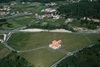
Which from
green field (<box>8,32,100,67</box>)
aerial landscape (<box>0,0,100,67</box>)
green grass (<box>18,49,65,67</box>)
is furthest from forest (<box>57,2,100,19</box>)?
green grass (<box>18,49,65,67</box>)

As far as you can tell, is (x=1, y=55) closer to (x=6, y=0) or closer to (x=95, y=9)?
(x=95, y=9)

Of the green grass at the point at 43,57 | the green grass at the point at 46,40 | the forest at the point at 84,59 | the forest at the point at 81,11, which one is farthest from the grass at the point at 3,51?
the forest at the point at 81,11

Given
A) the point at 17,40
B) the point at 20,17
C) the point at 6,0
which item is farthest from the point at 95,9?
the point at 6,0

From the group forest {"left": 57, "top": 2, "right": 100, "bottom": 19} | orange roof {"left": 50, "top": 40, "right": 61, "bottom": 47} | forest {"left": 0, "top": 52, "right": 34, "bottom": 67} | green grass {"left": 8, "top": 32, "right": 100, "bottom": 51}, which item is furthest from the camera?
forest {"left": 57, "top": 2, "right": 100, "bottom": 19}

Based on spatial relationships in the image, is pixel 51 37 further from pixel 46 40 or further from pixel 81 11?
pixel 81 11

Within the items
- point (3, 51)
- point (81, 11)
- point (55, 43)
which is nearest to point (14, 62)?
point (3, 51)

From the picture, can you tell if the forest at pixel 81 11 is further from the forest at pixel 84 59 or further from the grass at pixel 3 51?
the grass at pixel 3 51

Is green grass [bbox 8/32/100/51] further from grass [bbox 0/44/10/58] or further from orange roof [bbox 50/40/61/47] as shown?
grass [bbox 0/44/10/58]

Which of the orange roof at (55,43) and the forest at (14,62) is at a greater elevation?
the orange roof at (55,43)
